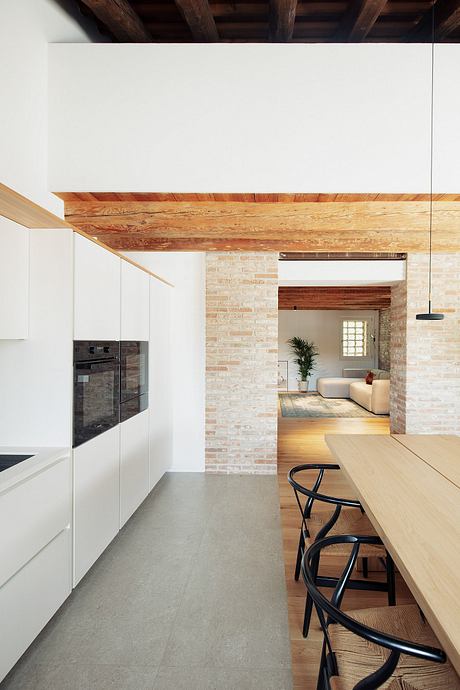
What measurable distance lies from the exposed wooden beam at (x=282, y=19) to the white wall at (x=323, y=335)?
9.08 meters

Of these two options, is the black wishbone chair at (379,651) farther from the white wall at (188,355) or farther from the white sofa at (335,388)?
the white sofa at (335,388)

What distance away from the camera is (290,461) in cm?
502

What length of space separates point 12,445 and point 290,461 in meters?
3.46

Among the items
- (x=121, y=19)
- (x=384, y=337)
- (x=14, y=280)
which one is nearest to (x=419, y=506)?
(x=14, y=280)

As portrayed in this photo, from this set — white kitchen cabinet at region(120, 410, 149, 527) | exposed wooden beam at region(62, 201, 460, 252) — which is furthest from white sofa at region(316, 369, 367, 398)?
white kitchen cabinet at region(120, 410, 149, 527)

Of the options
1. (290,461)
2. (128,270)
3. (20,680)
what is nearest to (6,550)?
(20,680)

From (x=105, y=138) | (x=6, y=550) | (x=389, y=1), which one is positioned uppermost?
(x=389, y=1)

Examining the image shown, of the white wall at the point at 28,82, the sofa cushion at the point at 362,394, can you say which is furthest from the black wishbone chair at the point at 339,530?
the sofa cushion at the point at 362,394

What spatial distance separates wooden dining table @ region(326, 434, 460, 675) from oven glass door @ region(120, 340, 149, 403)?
5.13 feet

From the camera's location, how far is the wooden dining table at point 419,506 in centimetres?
117

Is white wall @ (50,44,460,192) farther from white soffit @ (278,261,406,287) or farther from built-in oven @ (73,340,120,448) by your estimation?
white soffit @ (278,261,406,287)

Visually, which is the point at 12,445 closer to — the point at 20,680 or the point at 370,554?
the point at 20,680

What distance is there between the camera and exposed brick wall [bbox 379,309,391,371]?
11148 millimetres

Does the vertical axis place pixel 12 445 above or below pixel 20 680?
above
